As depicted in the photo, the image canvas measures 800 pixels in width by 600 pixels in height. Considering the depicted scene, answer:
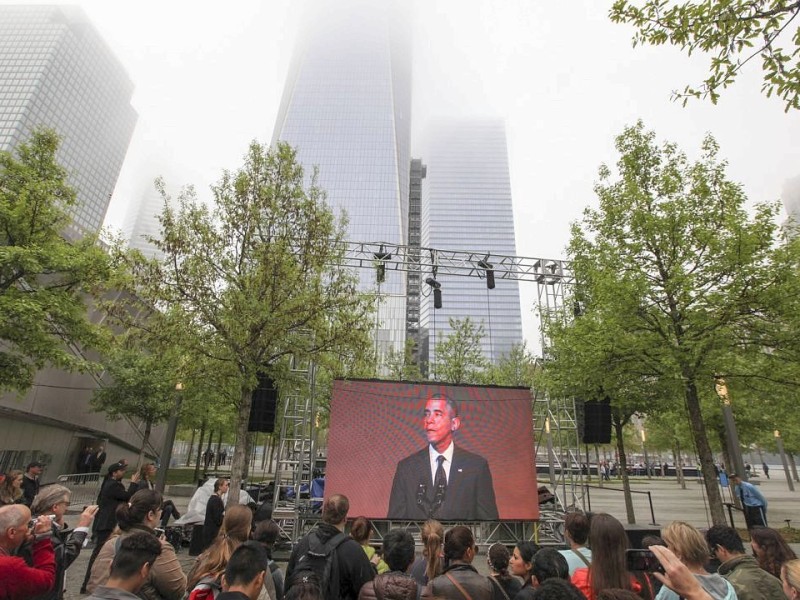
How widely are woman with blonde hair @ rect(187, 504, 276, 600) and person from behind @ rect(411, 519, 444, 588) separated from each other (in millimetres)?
1477

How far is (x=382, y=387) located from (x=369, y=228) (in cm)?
7631

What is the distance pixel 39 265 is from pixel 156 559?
39.4 ft

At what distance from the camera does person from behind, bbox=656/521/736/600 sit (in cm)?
277

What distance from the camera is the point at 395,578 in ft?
9.24

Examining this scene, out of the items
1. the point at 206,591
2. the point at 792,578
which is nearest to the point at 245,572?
the point at 206,591

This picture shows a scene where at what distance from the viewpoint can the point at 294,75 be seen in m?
121

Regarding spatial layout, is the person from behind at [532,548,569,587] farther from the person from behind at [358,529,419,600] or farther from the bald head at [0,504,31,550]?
the bald head at [0,504,31,550]

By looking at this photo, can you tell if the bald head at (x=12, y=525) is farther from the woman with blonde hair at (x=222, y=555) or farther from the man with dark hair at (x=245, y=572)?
the man with dark hair at (x=245, y=572)


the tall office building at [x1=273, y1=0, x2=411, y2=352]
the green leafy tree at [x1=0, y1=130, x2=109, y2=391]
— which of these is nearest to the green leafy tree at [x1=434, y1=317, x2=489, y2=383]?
the green leafy tree at [x1=0, y1=130, x2=109, y2=391]

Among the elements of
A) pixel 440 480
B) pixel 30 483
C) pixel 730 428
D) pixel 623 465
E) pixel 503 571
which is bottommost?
pixel 503 571

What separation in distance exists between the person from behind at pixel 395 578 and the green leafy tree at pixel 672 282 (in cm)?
943

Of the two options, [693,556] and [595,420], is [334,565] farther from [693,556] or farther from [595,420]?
[595,420]

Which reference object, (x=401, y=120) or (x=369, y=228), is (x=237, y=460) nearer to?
(x=369, y=228)

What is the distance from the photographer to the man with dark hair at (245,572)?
255 cm
